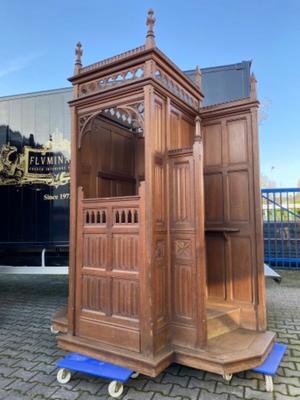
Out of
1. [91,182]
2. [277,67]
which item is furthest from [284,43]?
[91,182]

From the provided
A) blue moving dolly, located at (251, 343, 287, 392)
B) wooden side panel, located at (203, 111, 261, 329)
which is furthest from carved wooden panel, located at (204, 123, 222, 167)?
blue moving dolly, located at (251, 343, 287, 392)

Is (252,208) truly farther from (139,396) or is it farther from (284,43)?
(284,43)

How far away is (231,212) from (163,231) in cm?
117

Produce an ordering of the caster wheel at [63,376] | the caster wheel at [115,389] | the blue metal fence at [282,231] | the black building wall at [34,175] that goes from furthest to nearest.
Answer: the blue metal fence at [282,231]
the black building wall at [34,175]
the caster wheel at [63,376]
the caster wheel at [115,389]

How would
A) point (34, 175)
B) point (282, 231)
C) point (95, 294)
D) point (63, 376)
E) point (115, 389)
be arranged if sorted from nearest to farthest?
1. point (115, 389)
2. point (63, 376)
3. point (95, 294)
4. point (34, 175)
5. point (282, 231)

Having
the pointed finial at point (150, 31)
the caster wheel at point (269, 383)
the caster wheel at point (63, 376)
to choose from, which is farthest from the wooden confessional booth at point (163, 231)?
the caster wheel at point (63, 376)

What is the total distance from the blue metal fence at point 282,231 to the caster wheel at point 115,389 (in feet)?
23.0

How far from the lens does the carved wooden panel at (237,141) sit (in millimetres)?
3527

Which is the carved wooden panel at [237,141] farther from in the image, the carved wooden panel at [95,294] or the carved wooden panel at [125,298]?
the carved wooden panel at [95,294]

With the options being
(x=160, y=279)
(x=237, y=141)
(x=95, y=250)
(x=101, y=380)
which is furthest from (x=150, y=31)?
(x=101, y=380)

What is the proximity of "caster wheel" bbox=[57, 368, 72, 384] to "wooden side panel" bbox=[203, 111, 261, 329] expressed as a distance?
1891mm

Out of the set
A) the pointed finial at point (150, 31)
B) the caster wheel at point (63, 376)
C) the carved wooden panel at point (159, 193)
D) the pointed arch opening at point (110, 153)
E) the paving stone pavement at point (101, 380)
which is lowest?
the paving stone pavement at point (101, 380)

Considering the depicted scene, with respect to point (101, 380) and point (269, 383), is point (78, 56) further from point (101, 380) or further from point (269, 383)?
point (269, 383)

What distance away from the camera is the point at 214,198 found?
3697mm
